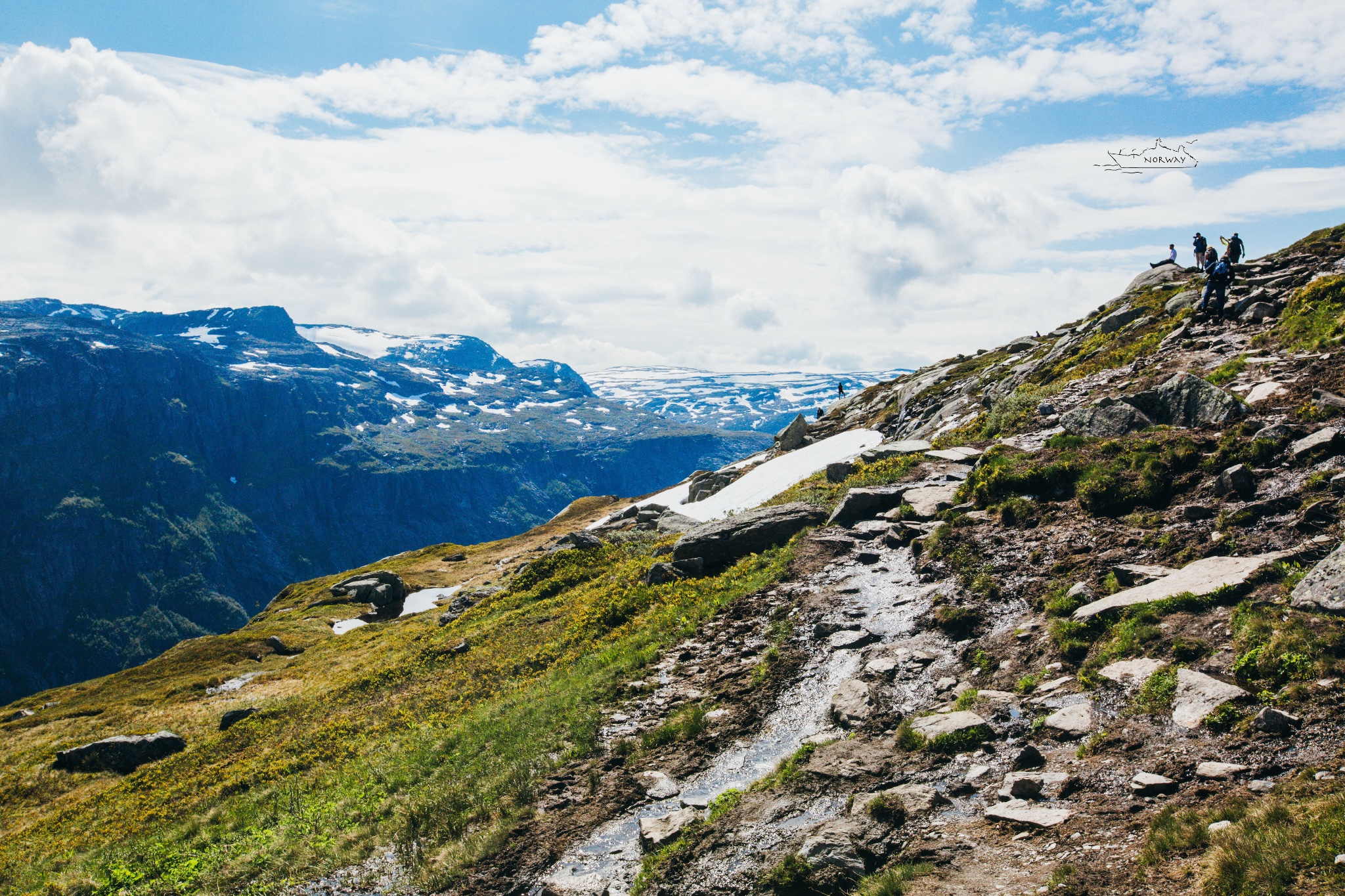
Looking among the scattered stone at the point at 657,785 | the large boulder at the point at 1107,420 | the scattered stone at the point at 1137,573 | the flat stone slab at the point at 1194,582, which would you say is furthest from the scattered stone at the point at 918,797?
the large boulder at the point at 1107,420

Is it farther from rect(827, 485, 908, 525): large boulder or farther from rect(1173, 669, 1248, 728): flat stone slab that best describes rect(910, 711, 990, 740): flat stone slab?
rect(827, 485, 908, 525): large boulder

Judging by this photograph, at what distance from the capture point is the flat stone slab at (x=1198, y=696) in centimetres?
977

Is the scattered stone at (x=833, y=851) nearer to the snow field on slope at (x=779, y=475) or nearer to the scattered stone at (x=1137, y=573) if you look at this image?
the scattered stone at (x=1137, y=573)

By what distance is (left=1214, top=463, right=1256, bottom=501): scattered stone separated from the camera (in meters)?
15.9

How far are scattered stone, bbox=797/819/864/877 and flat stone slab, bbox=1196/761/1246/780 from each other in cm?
450

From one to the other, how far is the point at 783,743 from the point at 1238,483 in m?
12.5

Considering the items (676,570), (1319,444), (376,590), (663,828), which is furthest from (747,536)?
(376,590)

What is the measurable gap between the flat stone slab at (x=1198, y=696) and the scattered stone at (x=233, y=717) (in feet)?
116

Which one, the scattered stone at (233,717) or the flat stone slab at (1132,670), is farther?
the scattered stone at (233,717)

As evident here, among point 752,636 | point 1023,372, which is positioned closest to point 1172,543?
point 752,636

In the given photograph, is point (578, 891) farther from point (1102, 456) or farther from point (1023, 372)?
point (1023, 372)

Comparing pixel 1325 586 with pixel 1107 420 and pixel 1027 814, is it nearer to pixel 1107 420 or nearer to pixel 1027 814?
pixel 1027 814

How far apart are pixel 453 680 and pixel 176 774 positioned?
11312 mm

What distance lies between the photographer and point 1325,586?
10.6 meters
